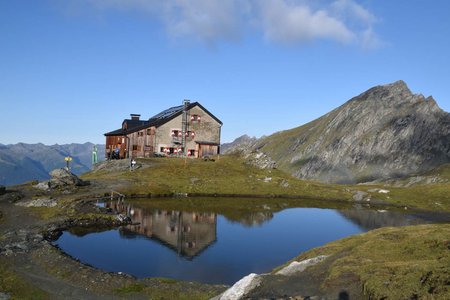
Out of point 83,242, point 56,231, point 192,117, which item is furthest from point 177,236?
point 192,117

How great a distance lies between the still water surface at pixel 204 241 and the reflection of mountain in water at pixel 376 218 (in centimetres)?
18

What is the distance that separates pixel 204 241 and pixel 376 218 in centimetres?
3871

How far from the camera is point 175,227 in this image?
50.3 m

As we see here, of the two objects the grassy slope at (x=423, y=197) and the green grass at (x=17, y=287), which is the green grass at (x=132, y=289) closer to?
the green grass at (x=17, y=287)

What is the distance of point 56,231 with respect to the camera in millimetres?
43219

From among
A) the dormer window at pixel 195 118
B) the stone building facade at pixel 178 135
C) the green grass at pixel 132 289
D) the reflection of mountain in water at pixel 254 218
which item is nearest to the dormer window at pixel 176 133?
the stone building facade at pixel 178 135

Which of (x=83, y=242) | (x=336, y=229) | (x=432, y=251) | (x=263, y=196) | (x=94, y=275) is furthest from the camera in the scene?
(x=263, y=196)

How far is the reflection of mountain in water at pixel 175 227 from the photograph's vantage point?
4249 cm

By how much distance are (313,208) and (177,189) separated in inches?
1131

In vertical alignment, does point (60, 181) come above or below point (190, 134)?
below

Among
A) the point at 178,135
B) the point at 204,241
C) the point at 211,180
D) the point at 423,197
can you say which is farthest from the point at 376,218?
the point at 178,135

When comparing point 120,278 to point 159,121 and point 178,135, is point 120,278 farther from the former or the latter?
point 159,121

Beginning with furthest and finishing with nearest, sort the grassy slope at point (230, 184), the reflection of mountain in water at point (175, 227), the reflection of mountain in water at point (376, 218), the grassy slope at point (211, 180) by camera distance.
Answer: the grassy slope at point (230, 184), the grassy slope at point (211, 180), the reflection of mountain in water at point (376, 218), the reflection of mountain in water at point (175, 227)

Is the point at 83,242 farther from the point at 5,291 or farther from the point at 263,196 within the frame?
the point at 263,196
